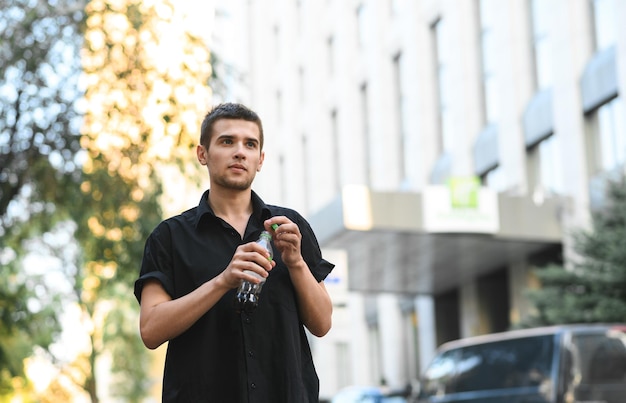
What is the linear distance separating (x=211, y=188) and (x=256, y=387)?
68cm

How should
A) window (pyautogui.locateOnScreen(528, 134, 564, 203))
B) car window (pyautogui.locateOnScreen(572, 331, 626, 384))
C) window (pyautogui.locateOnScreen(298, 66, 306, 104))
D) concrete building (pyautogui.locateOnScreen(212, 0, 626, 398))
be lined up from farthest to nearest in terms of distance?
window (pyautogui.locateOnScreen(298, 66, 306, 104)) → window (pyautogui.locateOnScreen(528, 134, 564, 203)) → concrete building (pyautogui.locateOnScreen(212, 0, 626, 398)) → car window (pyautogui.locateOnScreen(572, 331, 626, 384))

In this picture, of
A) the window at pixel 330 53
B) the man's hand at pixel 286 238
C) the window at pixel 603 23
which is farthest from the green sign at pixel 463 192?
the window at pixel 330 53

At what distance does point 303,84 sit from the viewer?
178 ft

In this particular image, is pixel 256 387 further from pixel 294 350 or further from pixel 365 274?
pixel 365 274

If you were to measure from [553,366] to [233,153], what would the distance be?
34.0 ft

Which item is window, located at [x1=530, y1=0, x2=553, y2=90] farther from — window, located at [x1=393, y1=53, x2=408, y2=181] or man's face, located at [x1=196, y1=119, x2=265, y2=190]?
man's face, located at [x1=196, y1=119, x2=265, y2=190]

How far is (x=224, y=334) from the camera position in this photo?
3.50m

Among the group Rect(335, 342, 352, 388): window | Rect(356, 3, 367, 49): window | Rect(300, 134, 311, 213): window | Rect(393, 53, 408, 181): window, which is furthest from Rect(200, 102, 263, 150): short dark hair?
Rect(300, 134, 311, 213): window

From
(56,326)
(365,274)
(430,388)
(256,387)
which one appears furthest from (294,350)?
(365,274)

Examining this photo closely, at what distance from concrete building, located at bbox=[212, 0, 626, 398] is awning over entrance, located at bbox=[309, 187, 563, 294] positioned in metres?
0.05

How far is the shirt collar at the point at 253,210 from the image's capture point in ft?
11.9

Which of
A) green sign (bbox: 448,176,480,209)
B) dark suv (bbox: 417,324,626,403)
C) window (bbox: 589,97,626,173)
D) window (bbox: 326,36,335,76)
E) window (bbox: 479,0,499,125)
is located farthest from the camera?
window (bbox: 326,36,335,76)

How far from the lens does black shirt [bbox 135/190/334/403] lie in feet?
11.4

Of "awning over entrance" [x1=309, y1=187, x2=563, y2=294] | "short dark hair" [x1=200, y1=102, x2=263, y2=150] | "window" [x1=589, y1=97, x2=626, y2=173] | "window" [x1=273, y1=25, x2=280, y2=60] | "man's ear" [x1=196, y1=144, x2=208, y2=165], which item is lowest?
"man's ear" [x1=196, y1=144, x2=208, y2=165]
